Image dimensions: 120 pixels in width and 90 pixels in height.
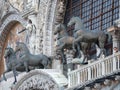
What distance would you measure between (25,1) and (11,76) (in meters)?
3.23

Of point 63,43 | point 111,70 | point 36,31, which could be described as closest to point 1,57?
point 36,31

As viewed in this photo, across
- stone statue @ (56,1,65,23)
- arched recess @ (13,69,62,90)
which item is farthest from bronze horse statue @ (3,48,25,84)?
stone statue @ (56,1,65,23)

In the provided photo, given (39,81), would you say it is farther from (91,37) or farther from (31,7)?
(31,7)

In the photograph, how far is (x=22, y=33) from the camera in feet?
79.7

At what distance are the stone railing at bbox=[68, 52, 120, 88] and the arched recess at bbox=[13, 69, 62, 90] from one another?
38.4 inches

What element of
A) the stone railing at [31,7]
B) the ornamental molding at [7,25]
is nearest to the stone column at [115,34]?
the stone railing at [31,7]

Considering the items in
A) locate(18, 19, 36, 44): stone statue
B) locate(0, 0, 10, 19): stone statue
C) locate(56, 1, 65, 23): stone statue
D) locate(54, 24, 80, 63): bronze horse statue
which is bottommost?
locate(54, 24, 80, 63): bronze horse statue

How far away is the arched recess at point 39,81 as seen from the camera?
62.2ft

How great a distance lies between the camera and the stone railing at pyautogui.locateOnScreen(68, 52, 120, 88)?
52.3 ft

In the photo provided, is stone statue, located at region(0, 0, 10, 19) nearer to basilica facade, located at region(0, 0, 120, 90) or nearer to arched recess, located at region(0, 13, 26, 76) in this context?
basilica facade, located at region(0, 0, 120, 90)

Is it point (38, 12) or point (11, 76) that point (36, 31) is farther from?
point (11, 76)

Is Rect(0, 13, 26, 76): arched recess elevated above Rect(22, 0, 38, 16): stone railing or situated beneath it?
situated beneath

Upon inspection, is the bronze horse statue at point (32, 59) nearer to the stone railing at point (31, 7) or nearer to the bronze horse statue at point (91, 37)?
the stone railing at point (31, 7)

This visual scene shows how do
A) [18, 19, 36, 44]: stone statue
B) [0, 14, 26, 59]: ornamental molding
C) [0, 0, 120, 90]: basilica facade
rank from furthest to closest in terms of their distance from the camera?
[0, 14, 26, 59]: ornamental molding
[18, 19, 36, 44]: stone statue
[0, 0, 120, 90]: basilica facade
